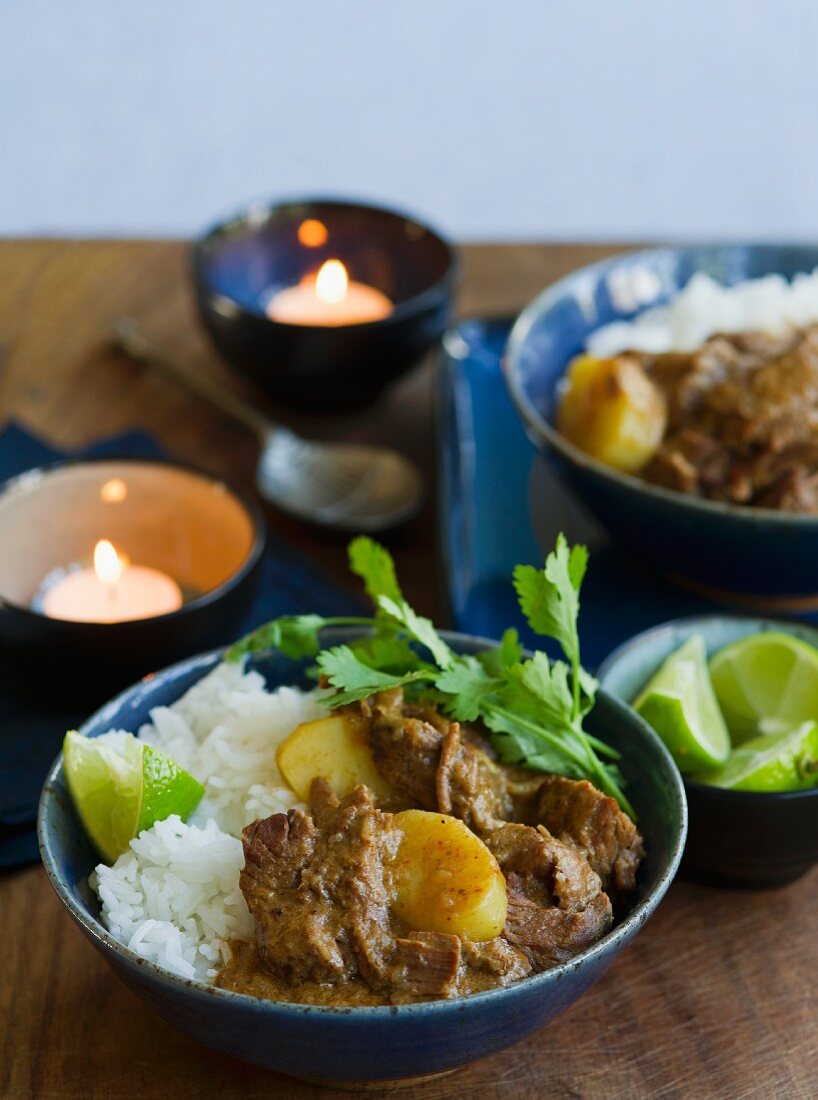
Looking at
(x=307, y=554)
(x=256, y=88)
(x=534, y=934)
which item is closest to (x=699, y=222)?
(x=256, y=88)

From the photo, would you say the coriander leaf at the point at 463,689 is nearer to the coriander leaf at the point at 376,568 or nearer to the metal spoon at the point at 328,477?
the coriander leaf at the point at 376,568

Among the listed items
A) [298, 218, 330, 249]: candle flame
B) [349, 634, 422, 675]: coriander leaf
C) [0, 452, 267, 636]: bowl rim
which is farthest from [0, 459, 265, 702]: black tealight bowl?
[298, 218, 330, 249]: candle flame

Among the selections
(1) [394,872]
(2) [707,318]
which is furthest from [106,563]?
(2) [707,318]

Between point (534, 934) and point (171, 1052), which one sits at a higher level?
point (534, 934)

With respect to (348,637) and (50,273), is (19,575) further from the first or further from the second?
(50,273)

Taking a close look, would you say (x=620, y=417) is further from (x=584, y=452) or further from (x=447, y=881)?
(x=447, y=881)
